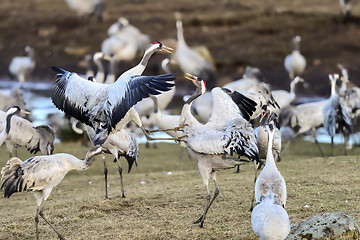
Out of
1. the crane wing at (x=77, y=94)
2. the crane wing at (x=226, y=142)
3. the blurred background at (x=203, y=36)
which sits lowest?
the blurred background at (x=203, y=36)

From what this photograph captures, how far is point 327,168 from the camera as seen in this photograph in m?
9.16

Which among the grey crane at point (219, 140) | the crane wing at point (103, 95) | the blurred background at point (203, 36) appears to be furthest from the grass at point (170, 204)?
the blurred background at point (203, 36)

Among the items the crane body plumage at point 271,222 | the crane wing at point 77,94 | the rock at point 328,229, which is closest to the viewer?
the crane body plumage at point 271,222

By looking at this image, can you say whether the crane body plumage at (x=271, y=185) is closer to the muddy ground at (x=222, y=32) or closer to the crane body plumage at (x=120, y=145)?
the crane body plumage at (x=120, y=145)

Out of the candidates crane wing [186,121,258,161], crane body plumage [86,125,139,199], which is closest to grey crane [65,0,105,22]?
crane body plumage [86,125,139,199]

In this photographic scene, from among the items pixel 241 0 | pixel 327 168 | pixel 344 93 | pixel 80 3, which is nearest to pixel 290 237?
pixel 327 168

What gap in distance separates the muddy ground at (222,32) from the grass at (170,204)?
35.8ft

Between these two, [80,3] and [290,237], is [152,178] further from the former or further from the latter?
[80,3]

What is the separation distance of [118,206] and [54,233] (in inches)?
40.7

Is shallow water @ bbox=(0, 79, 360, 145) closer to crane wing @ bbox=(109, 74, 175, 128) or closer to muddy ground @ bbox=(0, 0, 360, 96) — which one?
muddy ground @ bbox=(0, 0, 360, 96)

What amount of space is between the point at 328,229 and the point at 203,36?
1980cm

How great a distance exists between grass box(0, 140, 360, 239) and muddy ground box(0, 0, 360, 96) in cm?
1092

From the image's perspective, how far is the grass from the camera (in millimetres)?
6559

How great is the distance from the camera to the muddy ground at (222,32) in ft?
70.6
